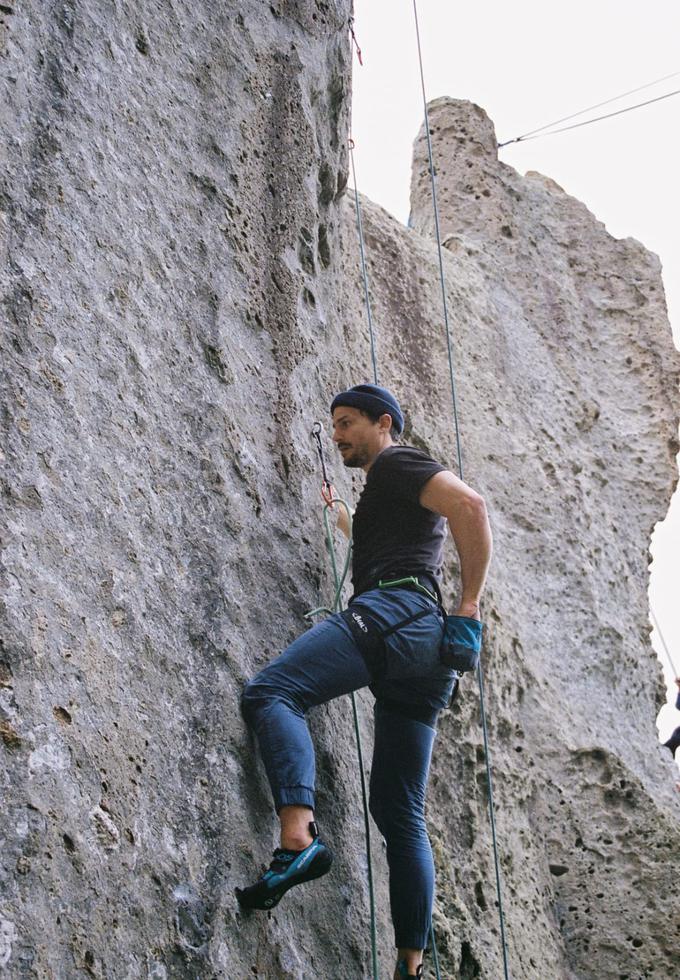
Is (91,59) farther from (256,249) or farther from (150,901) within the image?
(150,901)

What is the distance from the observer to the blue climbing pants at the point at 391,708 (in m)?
3.10

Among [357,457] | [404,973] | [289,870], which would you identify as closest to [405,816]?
[404,973]

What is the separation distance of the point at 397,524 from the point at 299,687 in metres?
A: 0.65

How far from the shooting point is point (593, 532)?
6891 mm

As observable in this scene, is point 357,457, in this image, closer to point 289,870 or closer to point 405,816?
point 405,816

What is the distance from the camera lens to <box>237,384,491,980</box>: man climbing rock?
10.0 feet

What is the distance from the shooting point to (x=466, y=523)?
329 centimetres

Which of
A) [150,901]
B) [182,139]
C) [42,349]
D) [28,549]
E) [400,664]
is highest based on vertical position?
[182,139]

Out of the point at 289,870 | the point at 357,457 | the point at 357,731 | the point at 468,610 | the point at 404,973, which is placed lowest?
the point at 404,973

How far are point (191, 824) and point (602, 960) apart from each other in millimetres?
3013

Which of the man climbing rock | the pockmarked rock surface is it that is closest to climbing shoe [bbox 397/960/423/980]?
the man climbing rock

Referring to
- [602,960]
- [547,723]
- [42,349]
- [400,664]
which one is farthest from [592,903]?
[42,349]

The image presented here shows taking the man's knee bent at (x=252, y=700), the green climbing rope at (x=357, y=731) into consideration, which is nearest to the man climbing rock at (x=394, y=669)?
the man's knee bent at (x=252, y=700)

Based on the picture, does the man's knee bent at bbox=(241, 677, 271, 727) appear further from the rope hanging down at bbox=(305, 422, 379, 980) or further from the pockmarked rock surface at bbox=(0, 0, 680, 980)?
the rope hanging down at bbox=(305, 422, 379, 980)
